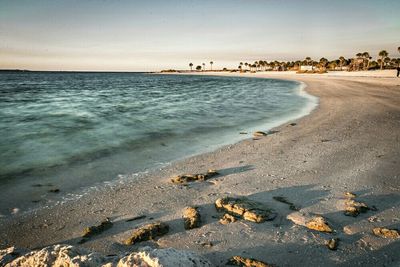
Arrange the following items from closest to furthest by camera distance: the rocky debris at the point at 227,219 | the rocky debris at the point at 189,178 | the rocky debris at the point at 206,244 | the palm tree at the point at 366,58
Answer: the rocky debris at the point at 206,244
the rocky debris at the point at 227,219
the rocky debris at the point at 189,178
the palm tree at the point at 366,58

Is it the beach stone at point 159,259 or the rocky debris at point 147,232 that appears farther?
the rocky debris at point 147,232

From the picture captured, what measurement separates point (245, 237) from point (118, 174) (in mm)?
4069

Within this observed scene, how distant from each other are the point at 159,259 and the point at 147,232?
58.6 inches

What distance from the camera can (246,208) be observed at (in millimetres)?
4523

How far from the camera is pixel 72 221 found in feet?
15.1

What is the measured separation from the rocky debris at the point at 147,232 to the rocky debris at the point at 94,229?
1.67 ft

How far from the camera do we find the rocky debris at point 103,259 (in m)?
2.57

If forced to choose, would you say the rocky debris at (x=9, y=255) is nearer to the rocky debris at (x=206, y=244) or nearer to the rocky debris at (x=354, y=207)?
the rocky debris at (x=206, y=244)

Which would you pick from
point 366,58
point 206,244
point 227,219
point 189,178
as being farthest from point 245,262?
point 366,58

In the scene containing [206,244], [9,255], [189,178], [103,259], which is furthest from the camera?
[189,178]

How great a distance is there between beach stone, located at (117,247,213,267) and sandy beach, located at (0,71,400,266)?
2.65 feet

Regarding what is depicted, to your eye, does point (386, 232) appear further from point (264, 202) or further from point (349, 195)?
point (264, 202)

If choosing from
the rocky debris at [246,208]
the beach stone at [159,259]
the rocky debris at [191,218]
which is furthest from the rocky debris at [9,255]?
the rocky debris at [246,208]

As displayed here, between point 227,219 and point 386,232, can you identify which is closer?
point 386,232
